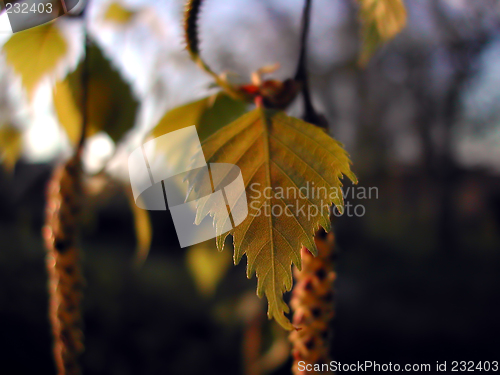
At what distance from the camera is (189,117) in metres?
0.28

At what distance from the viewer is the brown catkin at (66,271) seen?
354 millimetres

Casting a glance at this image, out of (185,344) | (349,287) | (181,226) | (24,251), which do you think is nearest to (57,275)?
(181,226)

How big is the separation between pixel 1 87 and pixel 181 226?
48 cm

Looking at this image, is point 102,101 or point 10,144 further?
point 10,144

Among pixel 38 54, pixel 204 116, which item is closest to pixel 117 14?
pixel 38 54

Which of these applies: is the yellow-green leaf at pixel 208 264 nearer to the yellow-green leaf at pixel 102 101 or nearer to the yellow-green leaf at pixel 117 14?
the yellow-green leaf at pixel 102 101

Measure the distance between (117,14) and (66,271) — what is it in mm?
382

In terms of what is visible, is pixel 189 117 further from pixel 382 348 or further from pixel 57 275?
pixel 382 348

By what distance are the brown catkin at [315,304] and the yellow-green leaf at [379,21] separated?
0.18 metres

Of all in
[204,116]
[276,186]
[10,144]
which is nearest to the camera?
[276,186]

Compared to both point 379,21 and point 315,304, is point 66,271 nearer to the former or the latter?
point 315,304

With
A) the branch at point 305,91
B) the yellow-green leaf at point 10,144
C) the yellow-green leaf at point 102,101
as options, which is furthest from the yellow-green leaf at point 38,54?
the branch at point 305,91

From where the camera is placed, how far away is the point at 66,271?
36 cm

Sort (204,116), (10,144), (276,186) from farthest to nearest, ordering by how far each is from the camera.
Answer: (10,144) → (204,116) → (276,186)
